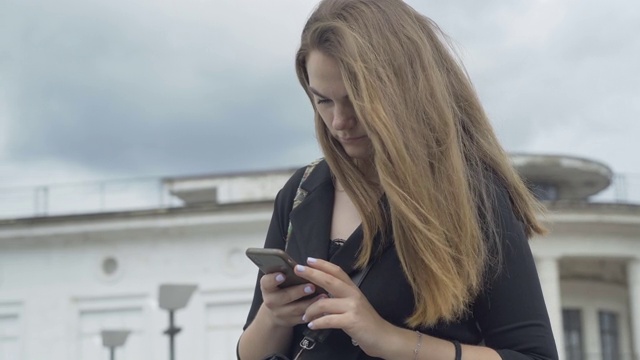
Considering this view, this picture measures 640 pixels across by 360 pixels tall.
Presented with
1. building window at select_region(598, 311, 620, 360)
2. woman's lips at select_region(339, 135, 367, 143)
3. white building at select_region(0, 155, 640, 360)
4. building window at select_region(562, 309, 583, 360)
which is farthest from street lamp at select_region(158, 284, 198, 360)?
building window at select_region(598, 311, 620, 360)

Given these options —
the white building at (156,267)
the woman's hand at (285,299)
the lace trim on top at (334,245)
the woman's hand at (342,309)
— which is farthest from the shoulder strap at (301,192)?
the white building at (156,267)

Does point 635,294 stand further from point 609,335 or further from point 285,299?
point 285,299

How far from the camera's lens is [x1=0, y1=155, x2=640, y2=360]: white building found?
81.6 feet

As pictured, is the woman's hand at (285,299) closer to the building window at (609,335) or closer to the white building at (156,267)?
the white building at (156,267)

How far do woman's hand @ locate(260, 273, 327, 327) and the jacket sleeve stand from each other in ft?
1.08

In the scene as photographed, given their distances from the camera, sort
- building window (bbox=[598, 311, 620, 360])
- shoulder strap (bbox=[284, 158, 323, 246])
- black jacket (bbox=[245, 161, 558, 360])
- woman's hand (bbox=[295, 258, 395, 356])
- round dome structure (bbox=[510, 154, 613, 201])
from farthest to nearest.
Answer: building window (bbox=[598, 311, 620, 360])
round dome structure (bbox=[510, 154, 613, 201])
shoulder strap (bbox=[284, 158, 323, 246])
black jacket (bbox=[245, 161, 558, 360])
woman's hand (bbox=[295, 258, 395, 356])

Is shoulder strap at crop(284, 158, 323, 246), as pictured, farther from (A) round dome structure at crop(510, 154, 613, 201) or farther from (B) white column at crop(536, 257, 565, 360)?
(A) round dome structure at crop(510, 154, 613, 201)

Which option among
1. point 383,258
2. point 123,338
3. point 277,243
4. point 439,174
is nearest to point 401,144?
point 439,174

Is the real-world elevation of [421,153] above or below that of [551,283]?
below

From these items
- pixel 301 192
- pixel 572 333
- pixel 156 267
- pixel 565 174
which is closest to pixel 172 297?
pixel 156 267

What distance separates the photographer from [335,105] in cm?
194

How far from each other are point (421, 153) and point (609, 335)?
28.7m

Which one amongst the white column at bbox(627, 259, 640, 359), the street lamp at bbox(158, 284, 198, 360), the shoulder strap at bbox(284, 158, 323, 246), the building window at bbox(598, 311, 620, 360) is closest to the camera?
the shoulder strap at bbox(284, 158, 323, 246)

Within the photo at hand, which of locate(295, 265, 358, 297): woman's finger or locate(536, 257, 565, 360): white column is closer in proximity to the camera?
locate(295, 265, 358, 297): woman's finger
